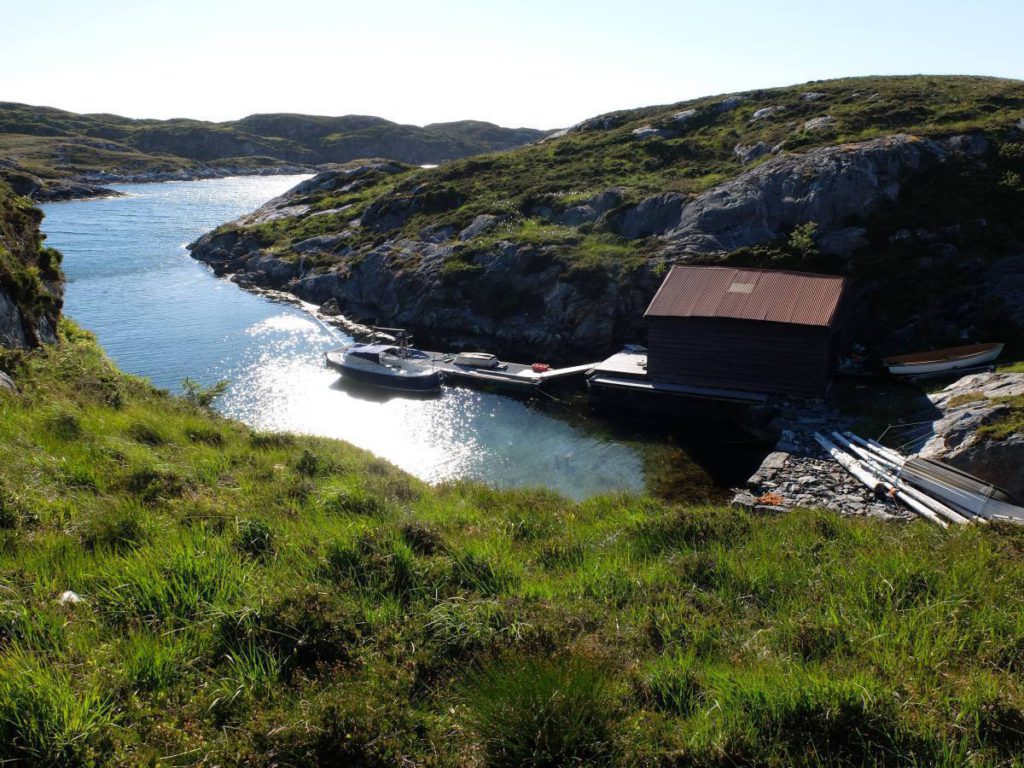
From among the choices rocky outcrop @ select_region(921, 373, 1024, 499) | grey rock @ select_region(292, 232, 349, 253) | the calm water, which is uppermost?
grey rock @ select_region(292, 232, 349, 253)

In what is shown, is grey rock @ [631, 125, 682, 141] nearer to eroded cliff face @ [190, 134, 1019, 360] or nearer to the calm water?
eroded cliff face @ [190, 134, 1019, 360]

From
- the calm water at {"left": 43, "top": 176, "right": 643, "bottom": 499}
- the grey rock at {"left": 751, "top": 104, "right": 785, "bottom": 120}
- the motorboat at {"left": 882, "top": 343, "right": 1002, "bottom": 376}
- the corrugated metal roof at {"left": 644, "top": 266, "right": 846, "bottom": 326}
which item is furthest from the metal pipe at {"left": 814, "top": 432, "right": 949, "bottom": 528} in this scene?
the grey rock at {"left": 751, "top": 104, "right": 785, "bottom": 120}

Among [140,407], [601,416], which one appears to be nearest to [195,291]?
[601,416]

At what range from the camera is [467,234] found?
184 feet

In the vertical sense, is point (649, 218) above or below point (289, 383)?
above

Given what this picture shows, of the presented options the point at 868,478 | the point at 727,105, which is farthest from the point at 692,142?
the point at 868,478

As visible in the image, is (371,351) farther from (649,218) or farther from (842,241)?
(842,241)

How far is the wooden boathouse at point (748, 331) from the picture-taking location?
100 ft

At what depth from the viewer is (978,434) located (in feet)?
68.8

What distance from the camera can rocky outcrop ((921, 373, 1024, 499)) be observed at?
19.8 metres

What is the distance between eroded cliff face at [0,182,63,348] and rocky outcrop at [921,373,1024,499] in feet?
96.6

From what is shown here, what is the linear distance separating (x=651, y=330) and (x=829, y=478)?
41.3 feet

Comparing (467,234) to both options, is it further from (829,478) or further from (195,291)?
(829,478)

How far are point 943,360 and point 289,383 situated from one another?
3481 cm
